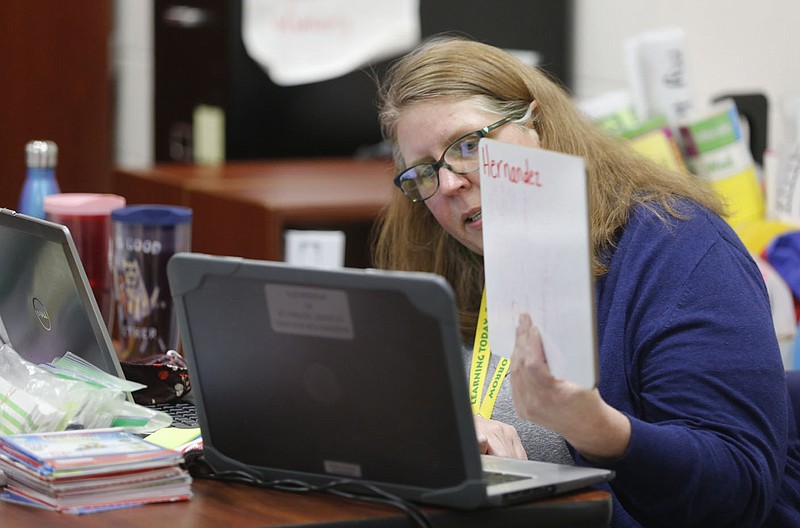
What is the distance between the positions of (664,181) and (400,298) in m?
0.66

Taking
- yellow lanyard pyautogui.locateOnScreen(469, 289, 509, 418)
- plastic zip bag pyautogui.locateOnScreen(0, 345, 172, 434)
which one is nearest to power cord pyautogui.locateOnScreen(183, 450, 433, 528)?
plastic zip bag pyautogui.locateOnScreen(0, 345, 172, 434)

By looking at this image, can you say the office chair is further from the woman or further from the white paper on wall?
the white paper on wall

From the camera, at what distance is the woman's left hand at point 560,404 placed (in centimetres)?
116

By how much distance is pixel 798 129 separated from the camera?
260 centimetres

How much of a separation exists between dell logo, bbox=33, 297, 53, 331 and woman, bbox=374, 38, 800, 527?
49 cm

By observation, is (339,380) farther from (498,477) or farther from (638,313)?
(638,313)

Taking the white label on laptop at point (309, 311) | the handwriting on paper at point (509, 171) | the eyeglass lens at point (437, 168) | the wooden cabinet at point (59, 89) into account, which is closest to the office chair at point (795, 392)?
the eyeglass lens at point (437, 168)

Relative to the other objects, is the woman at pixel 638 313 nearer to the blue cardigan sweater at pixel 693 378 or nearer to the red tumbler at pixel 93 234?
the blue cardigan sweater at pixel 693 378

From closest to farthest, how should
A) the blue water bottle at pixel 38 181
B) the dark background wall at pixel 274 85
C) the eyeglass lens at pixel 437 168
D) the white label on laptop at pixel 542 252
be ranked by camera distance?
1. the white label on laptop at pixel 542 252
2. the eyeglass lens at pixel 437 168
3. the blue water bottle at pixel 38 181
4. the dark background wall at pixel 274 85

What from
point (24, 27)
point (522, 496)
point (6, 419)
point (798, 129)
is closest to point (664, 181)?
point (522, 496)

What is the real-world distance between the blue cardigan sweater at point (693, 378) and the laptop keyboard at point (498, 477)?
126mm

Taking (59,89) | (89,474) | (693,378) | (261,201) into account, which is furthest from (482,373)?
(59,89)

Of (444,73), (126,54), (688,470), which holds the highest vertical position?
(126,54)

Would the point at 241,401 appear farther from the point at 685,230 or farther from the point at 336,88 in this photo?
the point at 336,88
